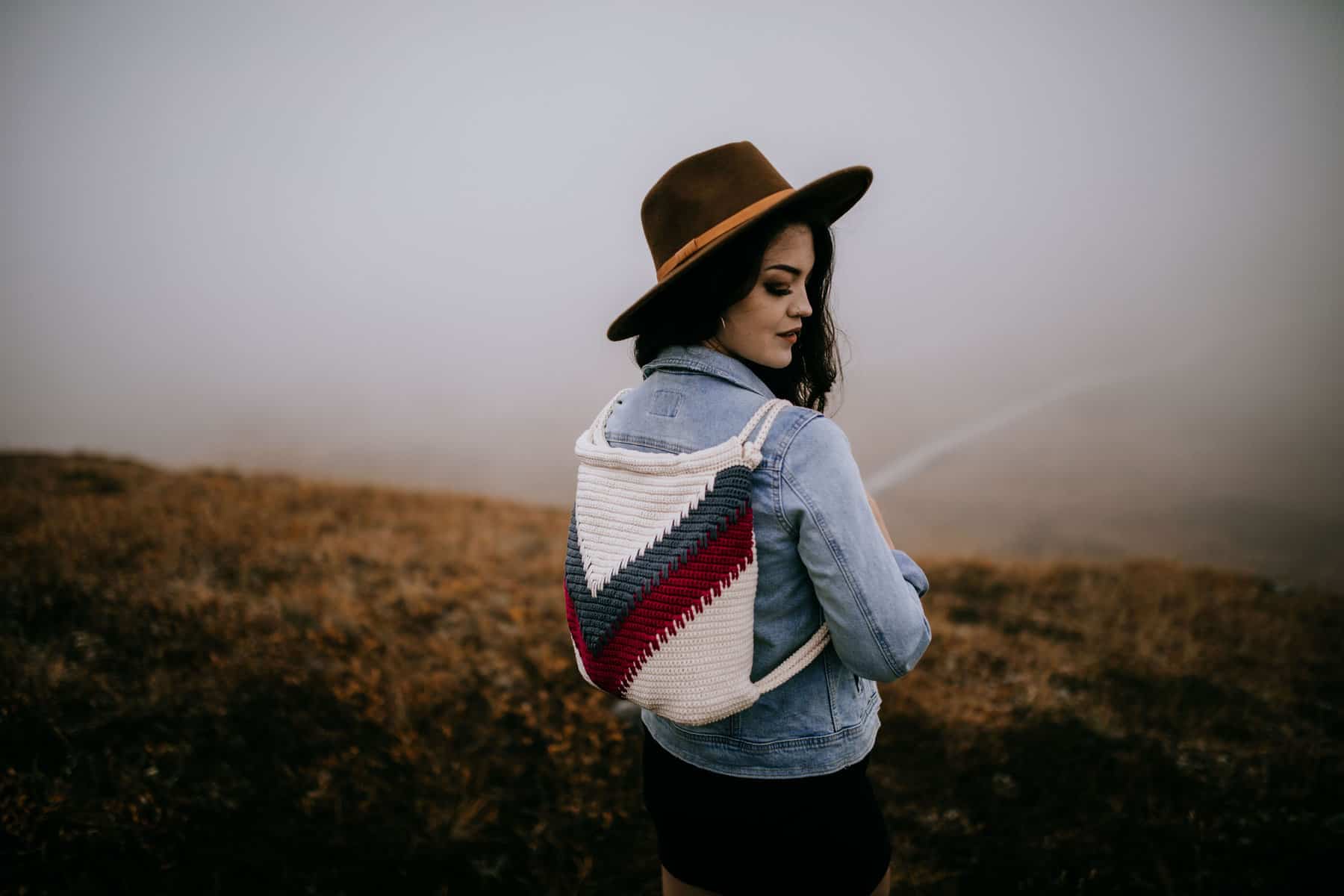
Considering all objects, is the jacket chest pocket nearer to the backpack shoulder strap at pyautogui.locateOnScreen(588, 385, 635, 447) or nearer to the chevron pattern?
the chevron pattern

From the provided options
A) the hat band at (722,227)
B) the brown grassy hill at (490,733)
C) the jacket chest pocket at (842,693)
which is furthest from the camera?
the brown grassy hill at (490,733)

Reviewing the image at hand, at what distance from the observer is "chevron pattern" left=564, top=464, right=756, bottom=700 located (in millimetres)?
1310

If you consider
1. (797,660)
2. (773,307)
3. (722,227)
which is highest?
(722,227)

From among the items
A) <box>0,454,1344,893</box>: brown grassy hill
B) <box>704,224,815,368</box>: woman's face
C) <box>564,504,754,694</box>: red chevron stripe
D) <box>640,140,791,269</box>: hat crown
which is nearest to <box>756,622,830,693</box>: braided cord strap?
<box>564,504,754,694</box>: red chevron stripe

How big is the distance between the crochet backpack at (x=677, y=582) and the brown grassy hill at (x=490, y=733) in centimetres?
199

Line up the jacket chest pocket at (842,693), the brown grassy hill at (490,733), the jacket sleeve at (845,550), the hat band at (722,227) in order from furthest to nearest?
the brown grassy hill at (490,733) → the jacket chest pocket at (842,693) → the hat band at (722,227) → the jacket sleeve at (845,550)

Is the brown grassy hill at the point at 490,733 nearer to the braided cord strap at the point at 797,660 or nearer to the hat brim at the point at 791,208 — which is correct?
the braided cord strap at the point at 797,660

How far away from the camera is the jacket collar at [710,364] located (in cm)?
153

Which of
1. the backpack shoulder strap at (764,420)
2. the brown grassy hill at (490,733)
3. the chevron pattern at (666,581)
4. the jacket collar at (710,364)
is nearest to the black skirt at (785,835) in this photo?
the chevron pattern at (666,581)

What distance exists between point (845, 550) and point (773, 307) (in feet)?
1.95

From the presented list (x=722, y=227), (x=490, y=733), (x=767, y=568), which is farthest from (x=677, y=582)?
Result: (x=490, y=733)

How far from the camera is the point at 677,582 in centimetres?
133

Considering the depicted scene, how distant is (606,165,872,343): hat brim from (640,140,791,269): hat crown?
11cm

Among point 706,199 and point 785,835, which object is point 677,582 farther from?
point 706,199
